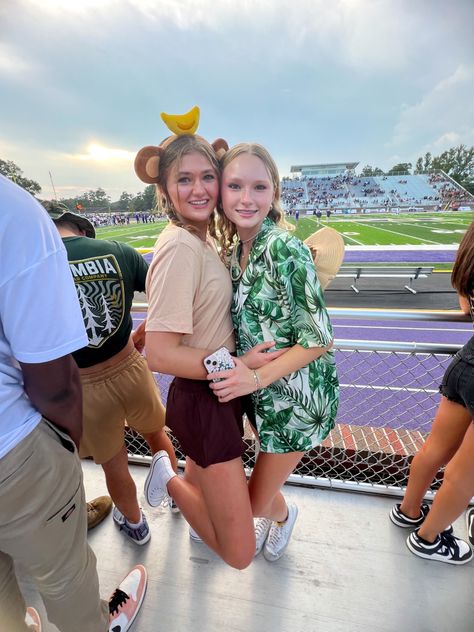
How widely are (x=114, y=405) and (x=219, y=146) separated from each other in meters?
1.26

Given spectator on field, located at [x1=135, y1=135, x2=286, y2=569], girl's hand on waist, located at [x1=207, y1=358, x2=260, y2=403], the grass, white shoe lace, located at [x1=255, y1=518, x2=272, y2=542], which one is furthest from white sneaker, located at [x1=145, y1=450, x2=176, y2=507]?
the grass

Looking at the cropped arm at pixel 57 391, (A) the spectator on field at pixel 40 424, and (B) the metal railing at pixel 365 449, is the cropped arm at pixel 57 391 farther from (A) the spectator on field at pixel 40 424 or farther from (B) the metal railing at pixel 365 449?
(B) the metal railing at pixel 365 449

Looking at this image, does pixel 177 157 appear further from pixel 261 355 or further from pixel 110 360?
pixel 110 360

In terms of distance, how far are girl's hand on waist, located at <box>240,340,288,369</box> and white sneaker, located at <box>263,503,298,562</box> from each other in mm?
974

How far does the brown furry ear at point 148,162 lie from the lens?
118 cm

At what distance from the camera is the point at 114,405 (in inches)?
56.9

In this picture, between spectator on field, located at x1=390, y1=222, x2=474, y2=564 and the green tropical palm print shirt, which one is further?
spectator on field, located at x1=390, y1=222, x2=474, y2=564

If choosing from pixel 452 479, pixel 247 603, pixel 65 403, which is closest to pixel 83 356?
pixel 65 403

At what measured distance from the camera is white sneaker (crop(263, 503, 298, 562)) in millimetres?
1469

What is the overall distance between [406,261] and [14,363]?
18.6 m

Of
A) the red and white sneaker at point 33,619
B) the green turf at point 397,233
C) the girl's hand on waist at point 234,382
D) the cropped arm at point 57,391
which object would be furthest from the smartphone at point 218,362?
the green turf at point 397,233

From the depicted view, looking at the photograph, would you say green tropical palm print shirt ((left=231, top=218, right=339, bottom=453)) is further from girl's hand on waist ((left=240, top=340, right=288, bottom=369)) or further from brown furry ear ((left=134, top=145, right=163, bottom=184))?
brown furry ear ((left=134, top=145, right=163, bottom=184))

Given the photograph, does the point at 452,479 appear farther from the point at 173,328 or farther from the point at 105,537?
the point at 105,537

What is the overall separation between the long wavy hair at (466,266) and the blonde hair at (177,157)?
3.27 feet
